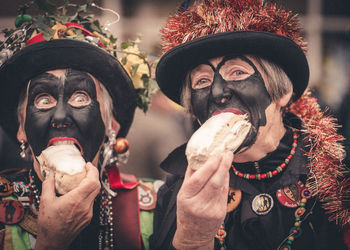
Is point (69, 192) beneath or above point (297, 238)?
above

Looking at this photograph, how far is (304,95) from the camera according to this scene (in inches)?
102

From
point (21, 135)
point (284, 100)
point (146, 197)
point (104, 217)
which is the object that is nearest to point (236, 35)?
point (284, 100)

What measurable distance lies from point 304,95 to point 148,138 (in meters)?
2.24

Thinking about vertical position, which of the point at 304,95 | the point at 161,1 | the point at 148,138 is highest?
the point at 161,1

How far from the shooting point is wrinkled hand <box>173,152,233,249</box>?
169cm

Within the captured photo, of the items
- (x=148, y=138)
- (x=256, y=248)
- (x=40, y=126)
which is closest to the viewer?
(x=256, y=248)

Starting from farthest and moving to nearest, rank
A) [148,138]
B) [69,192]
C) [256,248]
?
[148,138] < [256,248] < [69,192]

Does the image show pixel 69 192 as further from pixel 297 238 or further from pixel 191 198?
pixel 297 238

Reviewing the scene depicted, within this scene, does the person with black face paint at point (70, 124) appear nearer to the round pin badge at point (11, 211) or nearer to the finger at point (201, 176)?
the round pin badge at point (11, 211)

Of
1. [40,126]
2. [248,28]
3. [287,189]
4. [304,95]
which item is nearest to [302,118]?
[304,95]

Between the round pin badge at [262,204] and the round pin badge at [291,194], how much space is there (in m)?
0.06

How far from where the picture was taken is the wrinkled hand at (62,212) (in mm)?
1912

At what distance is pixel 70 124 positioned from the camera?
7.28ft

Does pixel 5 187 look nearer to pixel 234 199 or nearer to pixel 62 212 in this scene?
pixel 62 212
